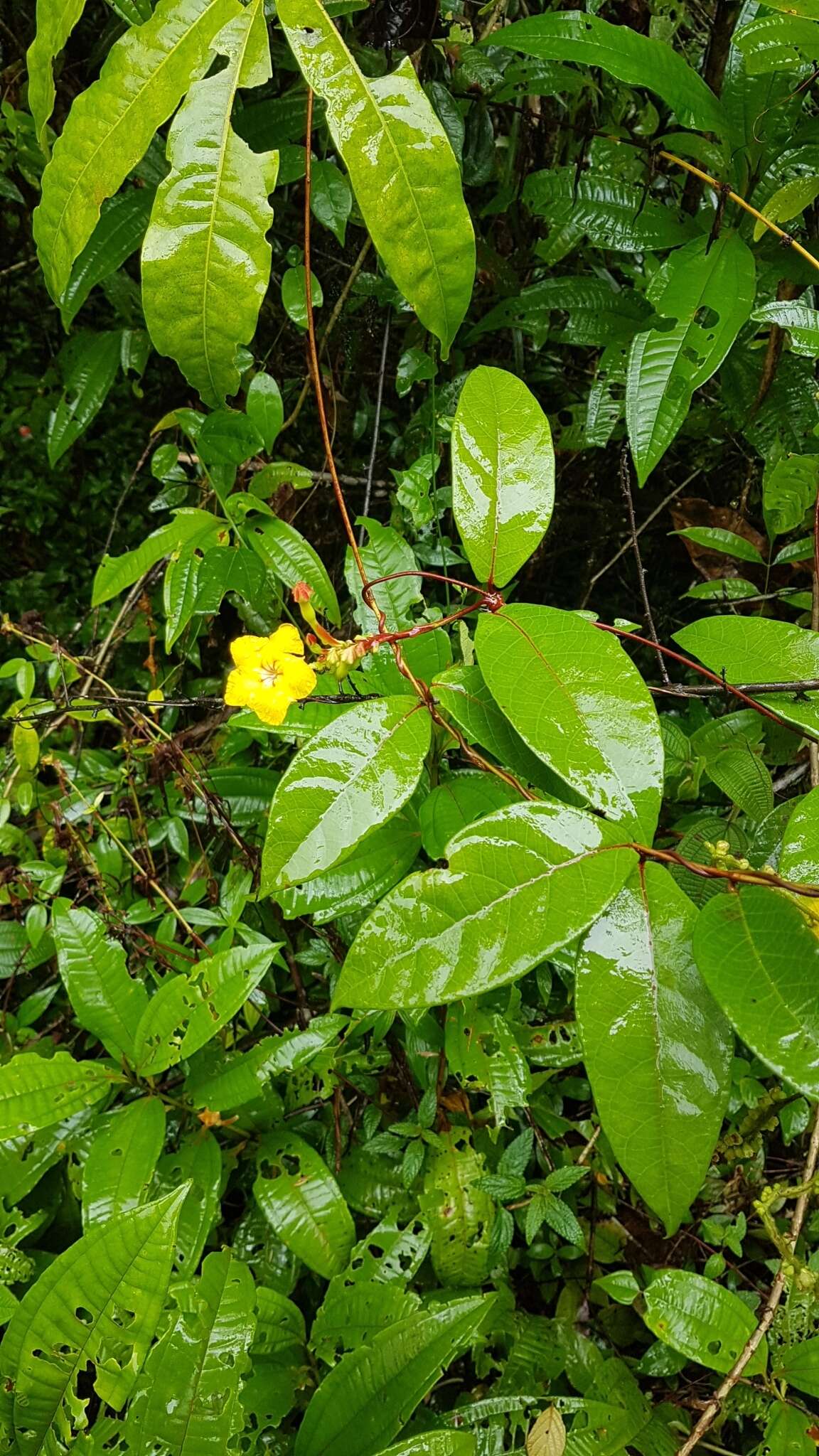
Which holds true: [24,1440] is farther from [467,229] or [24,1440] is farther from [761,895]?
[467,229]

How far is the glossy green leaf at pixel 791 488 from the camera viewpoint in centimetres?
98

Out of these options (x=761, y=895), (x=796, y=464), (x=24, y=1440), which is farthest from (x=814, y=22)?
(x=24, y=1440)

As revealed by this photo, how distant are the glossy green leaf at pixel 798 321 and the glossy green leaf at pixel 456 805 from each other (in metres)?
0.52

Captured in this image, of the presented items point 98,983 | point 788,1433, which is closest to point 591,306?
point 98,983

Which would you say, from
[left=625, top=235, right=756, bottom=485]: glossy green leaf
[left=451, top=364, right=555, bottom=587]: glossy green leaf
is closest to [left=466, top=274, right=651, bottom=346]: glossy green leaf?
[left=625, top=235, right=756, bottom=485]: glossy green leaf

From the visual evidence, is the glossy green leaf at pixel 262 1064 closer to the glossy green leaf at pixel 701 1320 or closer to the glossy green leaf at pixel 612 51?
the glossy green leaf at pixel 701 1320

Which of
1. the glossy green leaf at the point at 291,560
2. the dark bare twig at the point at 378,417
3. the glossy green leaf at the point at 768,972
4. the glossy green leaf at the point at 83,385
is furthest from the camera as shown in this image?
the glossy green leaf at the point at 83,385

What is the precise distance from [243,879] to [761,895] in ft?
2.52

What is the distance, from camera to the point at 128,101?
647 millimetres

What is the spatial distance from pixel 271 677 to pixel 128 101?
48 centimetres

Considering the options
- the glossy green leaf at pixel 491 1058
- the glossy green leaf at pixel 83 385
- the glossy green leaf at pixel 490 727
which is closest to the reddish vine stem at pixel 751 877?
the glossy green leaf at pixel 490 727

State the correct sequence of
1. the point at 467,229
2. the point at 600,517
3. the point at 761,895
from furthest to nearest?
1. the point at 600,517
2. the point at 467,229
3. the point at 761,895

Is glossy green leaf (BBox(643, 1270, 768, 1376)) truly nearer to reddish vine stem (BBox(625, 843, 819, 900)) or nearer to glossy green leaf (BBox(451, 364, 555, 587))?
reddish vine stem (BBox(625, 843, 819, 900))

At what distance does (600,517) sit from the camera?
141cm
